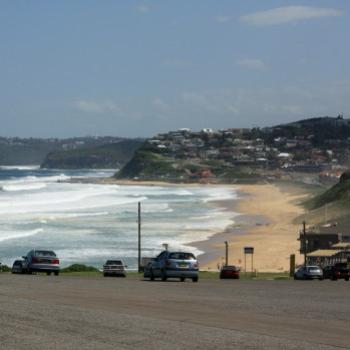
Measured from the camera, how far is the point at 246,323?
1731 cm

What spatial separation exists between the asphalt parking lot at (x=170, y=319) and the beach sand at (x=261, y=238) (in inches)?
1173

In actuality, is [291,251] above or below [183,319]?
above

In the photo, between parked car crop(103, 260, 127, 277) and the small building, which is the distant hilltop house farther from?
parked car crop(103, 260, 127, 277)

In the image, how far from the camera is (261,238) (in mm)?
73750

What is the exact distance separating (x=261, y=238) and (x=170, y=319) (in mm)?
56405

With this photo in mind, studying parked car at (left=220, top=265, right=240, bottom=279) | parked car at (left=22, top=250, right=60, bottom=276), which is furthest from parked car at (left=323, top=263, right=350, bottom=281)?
parked car at (left=22, top=250, right=60, bottom=276)

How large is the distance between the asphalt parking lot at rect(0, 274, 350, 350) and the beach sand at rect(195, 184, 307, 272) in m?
29.8

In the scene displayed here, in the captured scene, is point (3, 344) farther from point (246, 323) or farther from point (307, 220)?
point (307, 220)

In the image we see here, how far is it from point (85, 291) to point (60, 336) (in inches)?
411

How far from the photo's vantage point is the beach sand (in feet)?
192

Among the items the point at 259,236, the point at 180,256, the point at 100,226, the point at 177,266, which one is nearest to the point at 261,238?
the point at 259,236

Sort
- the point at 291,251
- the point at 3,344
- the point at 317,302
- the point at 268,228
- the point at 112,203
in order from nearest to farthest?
the point at 3,344 → the point at 317,302 → the point at 291,251 → the point at 268,228 → the point at 112,203

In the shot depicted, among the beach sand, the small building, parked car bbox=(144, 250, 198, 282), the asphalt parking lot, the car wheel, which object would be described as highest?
the beach sand

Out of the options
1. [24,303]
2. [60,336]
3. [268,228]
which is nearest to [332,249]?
[268,228]
